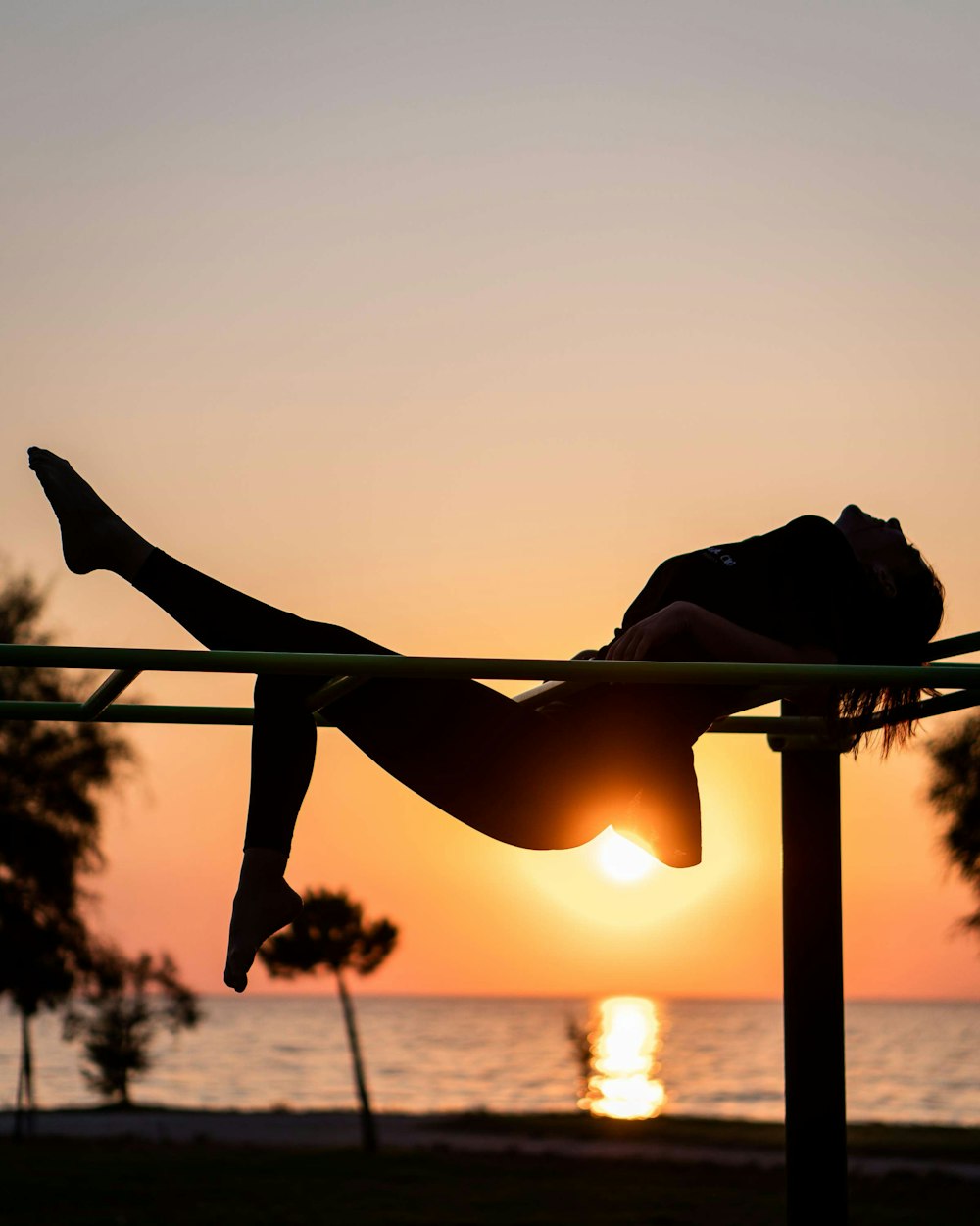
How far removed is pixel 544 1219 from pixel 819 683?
11.2 m

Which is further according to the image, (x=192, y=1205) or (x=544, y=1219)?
(x=192, y=1205)

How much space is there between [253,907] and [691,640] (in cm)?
97

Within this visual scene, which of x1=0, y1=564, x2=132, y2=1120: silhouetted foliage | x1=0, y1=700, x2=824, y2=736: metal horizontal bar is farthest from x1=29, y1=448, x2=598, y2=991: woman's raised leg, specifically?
x1=0, y1=564, x2=132, y2=1120: silhouetted foliage

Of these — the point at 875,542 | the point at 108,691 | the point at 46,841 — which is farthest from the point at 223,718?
the point at 46,841

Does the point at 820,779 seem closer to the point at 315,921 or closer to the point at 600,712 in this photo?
the point at 600,712

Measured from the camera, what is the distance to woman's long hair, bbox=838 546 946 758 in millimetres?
3006

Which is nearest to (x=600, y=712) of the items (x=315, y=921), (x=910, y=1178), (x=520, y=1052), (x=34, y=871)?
(x=910, y=1178)

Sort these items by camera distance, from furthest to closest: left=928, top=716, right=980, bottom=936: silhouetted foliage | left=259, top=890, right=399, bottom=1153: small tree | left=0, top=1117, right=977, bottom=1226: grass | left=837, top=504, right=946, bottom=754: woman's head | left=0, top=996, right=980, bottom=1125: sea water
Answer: left=0, top=996, right=980, bottom=1125: sea water → left=259, top=890, right=399, bottom=1153: small tree → left=928, top=716, right=980, bottom=936: silhouetted foliage → left=0, top=1117, right=977, bottom=1226: grass → left=837, top=504, right=946, bottom=754: woman's head

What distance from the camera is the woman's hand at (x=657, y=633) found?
2.75 m

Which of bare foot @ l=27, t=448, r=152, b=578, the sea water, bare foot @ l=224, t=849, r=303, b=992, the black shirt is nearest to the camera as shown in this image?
bare foot @ l=224, t=849, r=303, b=992

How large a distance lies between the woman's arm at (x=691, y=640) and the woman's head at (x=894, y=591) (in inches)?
11.4

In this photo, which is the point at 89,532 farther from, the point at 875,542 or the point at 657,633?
the point at 875,542

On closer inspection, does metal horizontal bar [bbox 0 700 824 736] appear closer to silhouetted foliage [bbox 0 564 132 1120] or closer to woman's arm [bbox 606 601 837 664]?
woman's arm [bbox 606 601 837 664]

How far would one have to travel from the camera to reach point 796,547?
3.01 meters
